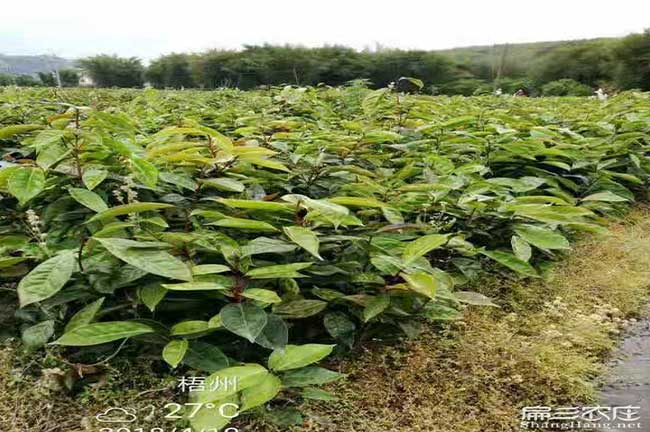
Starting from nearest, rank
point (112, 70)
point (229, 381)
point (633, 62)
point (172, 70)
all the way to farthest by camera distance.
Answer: point (229, 381) < point (633, 62) < point (112, 70) < point (172, 70)

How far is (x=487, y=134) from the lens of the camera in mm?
2191

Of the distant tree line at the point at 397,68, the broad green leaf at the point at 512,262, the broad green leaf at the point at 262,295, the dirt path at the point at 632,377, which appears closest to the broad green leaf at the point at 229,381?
the broad green leaf at the point at 262,295

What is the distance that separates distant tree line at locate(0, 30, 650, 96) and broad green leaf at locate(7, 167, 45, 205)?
910cm

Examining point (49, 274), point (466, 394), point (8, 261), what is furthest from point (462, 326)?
point (8, 261)

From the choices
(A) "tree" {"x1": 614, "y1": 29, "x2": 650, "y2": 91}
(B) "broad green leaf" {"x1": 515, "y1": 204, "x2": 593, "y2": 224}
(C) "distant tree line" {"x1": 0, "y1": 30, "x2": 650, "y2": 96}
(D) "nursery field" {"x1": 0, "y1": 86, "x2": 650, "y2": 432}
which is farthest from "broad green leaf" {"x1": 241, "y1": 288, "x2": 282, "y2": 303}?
(A) "tree" {"x1": 614, "y1": 29, "x2": 650, "y2": 91}

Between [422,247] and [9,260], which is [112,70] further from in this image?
[422,247]

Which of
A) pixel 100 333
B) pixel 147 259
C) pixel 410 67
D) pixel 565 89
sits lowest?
pixel 565 89

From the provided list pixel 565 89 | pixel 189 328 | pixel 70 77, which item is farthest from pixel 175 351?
pixel 70 77

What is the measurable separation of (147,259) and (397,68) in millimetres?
14038

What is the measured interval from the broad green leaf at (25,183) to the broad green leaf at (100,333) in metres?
0.32

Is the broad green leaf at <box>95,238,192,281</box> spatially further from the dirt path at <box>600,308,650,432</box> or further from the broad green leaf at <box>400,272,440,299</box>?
the dirt path at <box>600,308,650,432</box>

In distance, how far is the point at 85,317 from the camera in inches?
38.5

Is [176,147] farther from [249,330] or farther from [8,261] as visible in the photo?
[249,330]

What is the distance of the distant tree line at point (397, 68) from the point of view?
10.7 m
